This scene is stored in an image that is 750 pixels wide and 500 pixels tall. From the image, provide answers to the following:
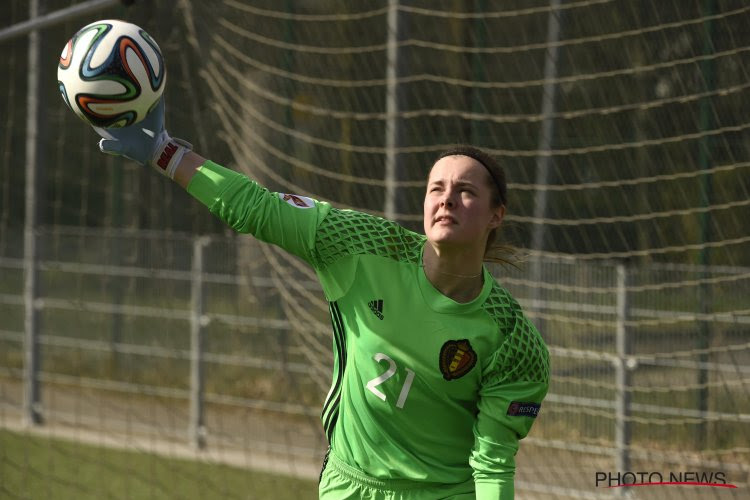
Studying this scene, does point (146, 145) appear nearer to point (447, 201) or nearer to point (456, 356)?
point (447, 201)

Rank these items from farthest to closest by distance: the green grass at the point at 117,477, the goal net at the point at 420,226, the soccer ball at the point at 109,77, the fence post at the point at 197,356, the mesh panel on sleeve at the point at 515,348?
the fence post at the point at 197,356, the green grass at the point at 117,477, the goal net at the point at 420,226, the mesh panel on sleeve at the point at 515,348, the soccer ball at the point at 109,77

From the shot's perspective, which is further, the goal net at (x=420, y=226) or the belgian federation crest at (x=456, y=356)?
the goal net at (x=420, y=226)

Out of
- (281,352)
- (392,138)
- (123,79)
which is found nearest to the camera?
(123,79)

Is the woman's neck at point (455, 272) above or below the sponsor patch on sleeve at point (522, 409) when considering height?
above

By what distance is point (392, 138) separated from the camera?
228 inches

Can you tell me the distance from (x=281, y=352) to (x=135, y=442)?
1.21 m

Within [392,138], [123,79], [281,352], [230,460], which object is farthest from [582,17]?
[123,79]

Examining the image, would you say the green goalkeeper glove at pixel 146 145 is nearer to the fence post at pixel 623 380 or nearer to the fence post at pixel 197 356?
the fence post at pixel 623 380

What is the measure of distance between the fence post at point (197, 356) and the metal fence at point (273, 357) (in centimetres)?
1

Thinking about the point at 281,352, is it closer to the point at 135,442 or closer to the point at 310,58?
the point at 135,442

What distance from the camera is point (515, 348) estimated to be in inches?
126

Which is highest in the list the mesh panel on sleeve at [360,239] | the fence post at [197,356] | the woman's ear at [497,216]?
the woman's ear at [497,216]

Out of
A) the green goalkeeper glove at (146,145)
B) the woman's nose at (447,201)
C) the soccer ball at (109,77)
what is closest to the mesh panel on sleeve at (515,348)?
the woman's nose at (447,201)

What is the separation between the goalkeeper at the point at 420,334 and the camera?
3125 millimetres
